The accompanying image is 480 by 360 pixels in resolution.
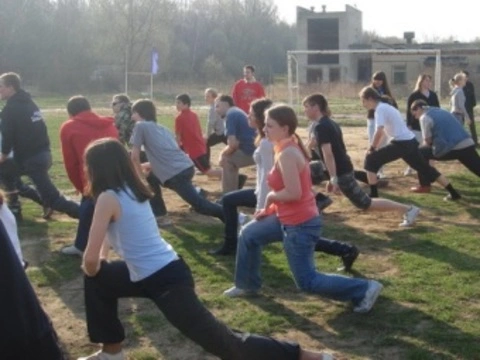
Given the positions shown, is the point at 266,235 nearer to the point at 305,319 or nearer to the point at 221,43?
the point at 305,319

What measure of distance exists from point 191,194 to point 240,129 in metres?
1.53

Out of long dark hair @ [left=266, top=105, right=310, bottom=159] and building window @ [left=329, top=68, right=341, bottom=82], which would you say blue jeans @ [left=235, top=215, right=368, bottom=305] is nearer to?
Answer: long dark hair @ [left=266, top=105, right=310, bottom=159]

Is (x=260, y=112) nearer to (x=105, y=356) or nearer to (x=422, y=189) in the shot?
(x=105, y=356)

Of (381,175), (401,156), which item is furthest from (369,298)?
(381,175)

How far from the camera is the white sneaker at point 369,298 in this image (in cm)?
634

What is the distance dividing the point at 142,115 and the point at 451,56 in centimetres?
4925

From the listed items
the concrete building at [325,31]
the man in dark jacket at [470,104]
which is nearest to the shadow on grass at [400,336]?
the man in dark jacket at [470,104]

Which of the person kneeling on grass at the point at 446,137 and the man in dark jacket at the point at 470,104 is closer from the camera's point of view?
the person kneeling on grass at the point at 446,137

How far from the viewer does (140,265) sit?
489 centimetres

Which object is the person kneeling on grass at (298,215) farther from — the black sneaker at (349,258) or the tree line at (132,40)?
the tree line at (132,40)

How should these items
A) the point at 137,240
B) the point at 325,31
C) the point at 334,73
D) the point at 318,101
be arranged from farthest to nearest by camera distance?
the point at 325,31, the point at 334,73, the point at 318,101, the point at 137,240

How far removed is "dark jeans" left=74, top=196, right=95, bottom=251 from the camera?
8039mm

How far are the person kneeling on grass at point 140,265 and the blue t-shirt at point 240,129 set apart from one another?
17.8 feet

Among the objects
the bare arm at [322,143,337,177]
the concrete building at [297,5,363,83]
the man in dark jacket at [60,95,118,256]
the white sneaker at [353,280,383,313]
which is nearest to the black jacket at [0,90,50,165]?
the man in dark jacket at [60,95,118,256]
